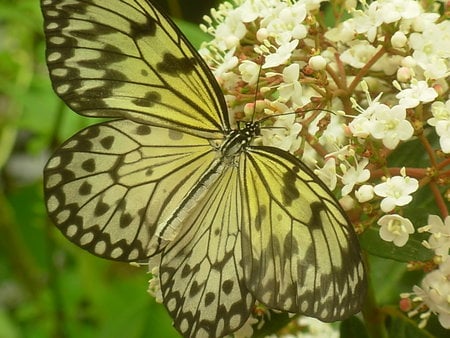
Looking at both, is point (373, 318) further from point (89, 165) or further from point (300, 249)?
point (89, 165)

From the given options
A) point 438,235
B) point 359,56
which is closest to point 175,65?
point 359,56

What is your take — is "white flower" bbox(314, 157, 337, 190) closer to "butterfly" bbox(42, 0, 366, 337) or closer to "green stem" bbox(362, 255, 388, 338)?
"butterfly" bbox(42, 0, 366, 337)

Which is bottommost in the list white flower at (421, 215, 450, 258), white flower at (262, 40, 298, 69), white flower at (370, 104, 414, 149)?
white flower at (421, 215, 450, 258)

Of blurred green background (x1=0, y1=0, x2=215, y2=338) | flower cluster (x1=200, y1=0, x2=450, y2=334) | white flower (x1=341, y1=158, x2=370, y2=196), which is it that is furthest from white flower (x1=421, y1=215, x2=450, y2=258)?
blurred green background (x1=0, y1=0, x2=215, y2=338)

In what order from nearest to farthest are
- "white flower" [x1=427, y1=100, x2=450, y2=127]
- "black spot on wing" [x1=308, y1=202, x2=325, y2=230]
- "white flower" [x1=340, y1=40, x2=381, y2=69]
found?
"black spot on wing" [x1=308, y1=202, x2=325, y2=230] < "white flower" [x1=427, y1=100, x2=450, y2=127] < "white flower" [x1=340, y1=40, x2=381, y2=69]

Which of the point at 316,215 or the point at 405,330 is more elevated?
the point at 316,215

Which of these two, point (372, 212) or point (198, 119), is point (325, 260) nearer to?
point (372, 212)

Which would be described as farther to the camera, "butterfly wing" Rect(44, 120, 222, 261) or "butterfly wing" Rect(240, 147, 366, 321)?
"butterfly wing" Rect(44, 120, 222, 261)
